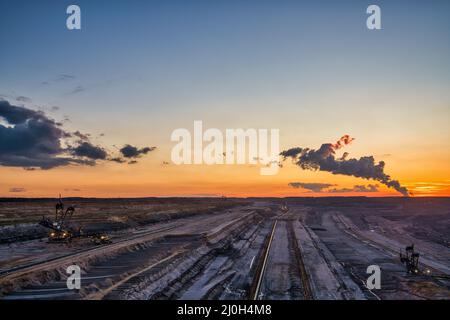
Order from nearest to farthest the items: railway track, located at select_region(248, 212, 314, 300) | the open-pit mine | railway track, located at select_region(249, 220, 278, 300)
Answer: the open-pit mine, railway track, located at select_region(249, 220, 278, 300), railway track, located at select_region(248, 212, 314, 300)

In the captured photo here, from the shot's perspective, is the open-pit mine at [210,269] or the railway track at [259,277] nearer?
the open-pit mine at [210,269]

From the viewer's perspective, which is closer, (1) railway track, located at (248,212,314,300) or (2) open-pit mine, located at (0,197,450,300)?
(2) open-pit mine, located at (0,197,450,300)

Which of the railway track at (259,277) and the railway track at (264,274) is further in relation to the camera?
the railway track at (264,274)

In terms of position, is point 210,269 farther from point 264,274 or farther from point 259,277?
point 259,277

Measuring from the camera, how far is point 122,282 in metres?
23.4

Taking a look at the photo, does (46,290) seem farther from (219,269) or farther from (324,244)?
(324,244)

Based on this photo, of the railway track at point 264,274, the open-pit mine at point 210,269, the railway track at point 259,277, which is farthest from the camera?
the railway track at point 264,274

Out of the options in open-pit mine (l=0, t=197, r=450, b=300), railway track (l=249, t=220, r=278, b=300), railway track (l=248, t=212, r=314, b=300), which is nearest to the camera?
open-pit mine (l=0, t=197, r=450, b=300)

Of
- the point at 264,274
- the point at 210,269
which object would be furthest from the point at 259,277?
the point at 210,269

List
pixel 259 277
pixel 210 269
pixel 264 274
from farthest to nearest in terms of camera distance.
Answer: pixel 210 269, pixel 264 274, pixel 259 277

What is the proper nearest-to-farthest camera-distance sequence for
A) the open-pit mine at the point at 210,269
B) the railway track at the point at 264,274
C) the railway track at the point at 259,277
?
the open-pit mine at the point at 210,269 < the railway track at the point at 259,277 < the railway track at the point at 264,274
